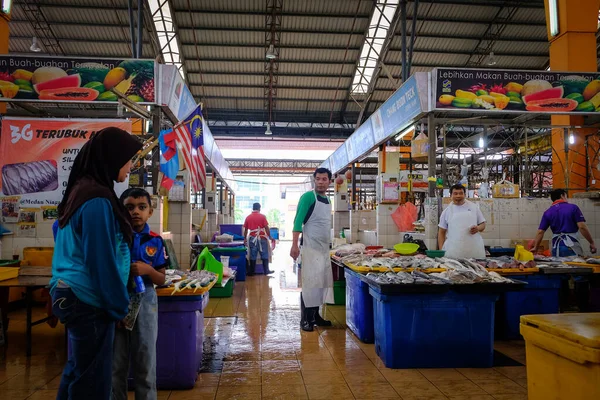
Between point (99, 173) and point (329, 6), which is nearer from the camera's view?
point (99, 173)

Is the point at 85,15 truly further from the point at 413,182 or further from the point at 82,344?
the point at 82,344

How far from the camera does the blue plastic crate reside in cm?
375

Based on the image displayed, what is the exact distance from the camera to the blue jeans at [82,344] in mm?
1772

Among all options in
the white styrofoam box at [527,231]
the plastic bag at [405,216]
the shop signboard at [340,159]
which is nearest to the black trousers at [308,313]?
the plastic bag at [405,216]

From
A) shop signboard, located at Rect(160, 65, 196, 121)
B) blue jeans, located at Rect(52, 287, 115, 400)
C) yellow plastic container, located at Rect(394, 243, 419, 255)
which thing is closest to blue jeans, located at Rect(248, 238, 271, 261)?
shop signboard, located at Rect(160, 65, 196, 121)

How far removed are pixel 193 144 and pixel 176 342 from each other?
2.92m

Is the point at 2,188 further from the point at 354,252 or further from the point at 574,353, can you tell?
the point at 574,353

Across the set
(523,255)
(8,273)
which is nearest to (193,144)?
(8,273)

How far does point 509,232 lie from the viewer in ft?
24.5

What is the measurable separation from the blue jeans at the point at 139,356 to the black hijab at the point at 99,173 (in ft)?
2.70

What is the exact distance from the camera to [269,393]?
3.28 m

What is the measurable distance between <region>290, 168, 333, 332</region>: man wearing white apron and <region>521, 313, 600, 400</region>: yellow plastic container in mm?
3138

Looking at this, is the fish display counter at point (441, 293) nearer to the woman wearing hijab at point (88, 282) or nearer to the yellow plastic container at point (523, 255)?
the yellow plastic container at point (523, 255)

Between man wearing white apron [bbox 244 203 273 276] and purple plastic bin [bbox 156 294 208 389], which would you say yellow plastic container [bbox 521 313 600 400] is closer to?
purple plastic bin [bbox 156 294 208 389]
